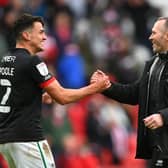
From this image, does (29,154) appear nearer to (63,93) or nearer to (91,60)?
(63,93)

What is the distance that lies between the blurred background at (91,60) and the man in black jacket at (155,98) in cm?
419

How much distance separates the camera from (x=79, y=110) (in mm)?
15836

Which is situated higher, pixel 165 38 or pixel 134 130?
pixel 165 38

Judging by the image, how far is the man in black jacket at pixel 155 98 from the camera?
10.5 meters

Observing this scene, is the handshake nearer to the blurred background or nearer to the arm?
the arm

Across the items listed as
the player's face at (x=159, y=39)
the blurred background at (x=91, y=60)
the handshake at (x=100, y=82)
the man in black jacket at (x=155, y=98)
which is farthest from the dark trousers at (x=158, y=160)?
the blurred background at (x=91, y=60)

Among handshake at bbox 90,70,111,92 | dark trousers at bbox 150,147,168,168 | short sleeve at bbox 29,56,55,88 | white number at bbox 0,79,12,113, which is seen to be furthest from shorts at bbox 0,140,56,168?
dark trousers at bbox 150,147,168,168

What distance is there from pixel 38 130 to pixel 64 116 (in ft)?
15.8

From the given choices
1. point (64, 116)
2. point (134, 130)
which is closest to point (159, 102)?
point (64, 116)

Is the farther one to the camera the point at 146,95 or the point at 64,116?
the point at 64,116

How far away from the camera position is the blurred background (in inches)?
596

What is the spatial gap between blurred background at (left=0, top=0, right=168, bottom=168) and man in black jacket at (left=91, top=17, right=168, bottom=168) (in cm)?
419

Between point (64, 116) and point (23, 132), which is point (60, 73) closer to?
point (64, 116)

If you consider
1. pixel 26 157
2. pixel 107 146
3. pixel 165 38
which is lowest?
pixel 107 146
